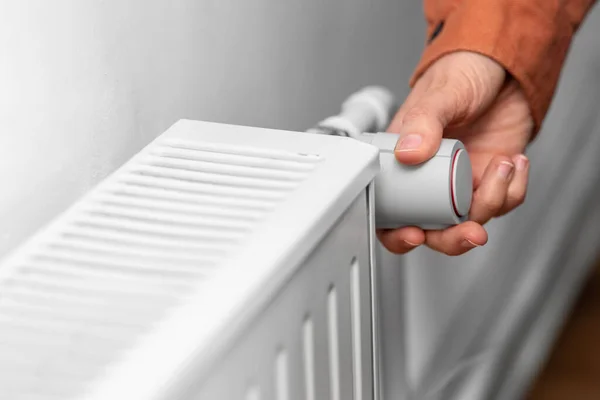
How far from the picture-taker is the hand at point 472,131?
55 centimetres

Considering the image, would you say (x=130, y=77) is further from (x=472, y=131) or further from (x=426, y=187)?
(x=472, y=131)

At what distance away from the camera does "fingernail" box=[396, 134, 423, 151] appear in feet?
1.69

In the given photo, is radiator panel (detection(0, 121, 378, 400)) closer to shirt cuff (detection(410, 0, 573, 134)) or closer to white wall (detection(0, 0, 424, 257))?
white wall (detection(0, 0, 424, 257))

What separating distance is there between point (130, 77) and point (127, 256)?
0.58 ft

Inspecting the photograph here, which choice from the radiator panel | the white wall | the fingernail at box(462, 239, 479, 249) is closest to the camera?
the radiator panel

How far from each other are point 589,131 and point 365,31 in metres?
0.65

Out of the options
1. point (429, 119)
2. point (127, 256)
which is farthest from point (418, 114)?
point (127, 256)

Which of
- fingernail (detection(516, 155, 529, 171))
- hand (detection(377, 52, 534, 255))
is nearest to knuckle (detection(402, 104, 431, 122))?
hand (detection(377, 52, 534, 255))

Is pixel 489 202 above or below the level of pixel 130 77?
below

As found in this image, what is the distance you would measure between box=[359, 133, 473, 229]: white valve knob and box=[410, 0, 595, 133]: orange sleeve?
149 mm

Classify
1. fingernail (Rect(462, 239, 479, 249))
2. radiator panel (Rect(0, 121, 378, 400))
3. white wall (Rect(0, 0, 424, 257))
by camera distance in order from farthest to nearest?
fingernail (Rect(462, 239, 479, 249)), white wall (Rect(0, 0, 424, 257)), radiator panel (Rect(0, 121, 378, 400))

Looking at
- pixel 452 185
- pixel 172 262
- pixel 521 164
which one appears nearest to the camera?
pixel 172 262

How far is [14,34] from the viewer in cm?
45

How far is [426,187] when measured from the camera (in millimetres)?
515
